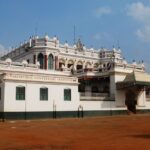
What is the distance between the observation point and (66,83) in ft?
125

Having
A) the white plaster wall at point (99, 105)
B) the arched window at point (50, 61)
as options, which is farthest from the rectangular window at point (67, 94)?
the arched window at point (50, 61)

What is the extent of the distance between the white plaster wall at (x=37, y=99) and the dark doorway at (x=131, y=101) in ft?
37.8

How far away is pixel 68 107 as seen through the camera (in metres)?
38.1

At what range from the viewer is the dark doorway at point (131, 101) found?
47.7 metres

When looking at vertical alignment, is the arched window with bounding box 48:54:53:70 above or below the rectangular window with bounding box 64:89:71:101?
above

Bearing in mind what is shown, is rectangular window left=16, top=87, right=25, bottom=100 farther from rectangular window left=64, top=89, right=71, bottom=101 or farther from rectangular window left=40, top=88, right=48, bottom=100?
rectangular window left=64, top=89, right=71, bottom=101

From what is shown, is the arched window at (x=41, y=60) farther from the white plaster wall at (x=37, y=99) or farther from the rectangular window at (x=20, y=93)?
the rectangular window at (x=20, y=93)

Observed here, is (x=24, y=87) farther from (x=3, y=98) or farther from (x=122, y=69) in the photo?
(x=122, y=69)

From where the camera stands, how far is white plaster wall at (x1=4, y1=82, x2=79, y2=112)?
33250 mm

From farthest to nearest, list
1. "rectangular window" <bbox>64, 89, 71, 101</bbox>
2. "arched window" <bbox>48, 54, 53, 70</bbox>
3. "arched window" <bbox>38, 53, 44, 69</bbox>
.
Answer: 1. "arched window" <bbox>48, 54, 53, 70</bbox>
2. "arched window" <bbox>38, 53, 44, 69</bbox>
3. "rectangular window" <bbox>64, 89, 71, 101</bbox>

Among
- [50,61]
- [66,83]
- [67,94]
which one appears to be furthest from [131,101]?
[66,83]

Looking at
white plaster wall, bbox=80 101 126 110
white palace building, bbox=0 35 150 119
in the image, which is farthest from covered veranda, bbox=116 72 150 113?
white plaster wall, bbox=80 101 126 110

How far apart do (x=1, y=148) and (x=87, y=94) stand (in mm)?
29380

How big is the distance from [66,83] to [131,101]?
14.2 meters
